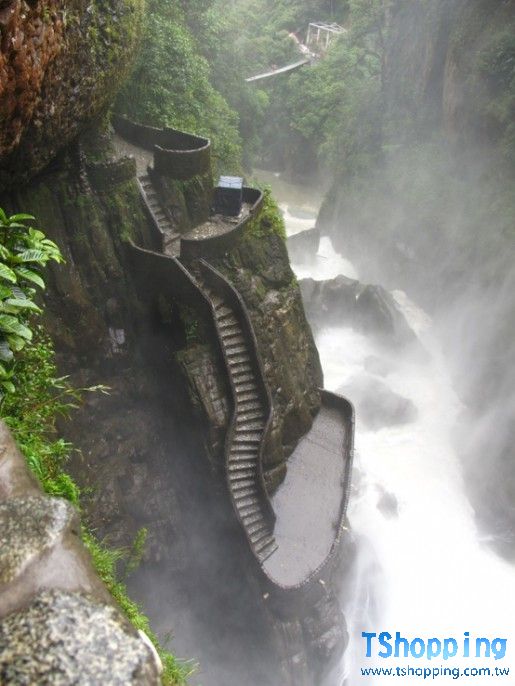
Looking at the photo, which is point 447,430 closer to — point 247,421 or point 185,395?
point 247,421

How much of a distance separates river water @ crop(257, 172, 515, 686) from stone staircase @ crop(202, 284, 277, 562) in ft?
17.2

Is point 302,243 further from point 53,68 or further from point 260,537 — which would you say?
point 53,68

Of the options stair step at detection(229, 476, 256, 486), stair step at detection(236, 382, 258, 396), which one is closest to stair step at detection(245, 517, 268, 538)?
stair step at detection(229, 476, 256, 486)

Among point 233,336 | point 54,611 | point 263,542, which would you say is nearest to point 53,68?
point 233,336

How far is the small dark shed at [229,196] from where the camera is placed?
554 inches

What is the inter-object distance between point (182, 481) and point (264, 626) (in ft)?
13.9

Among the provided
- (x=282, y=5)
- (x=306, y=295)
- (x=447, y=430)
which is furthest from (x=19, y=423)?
(x=282, y=5)

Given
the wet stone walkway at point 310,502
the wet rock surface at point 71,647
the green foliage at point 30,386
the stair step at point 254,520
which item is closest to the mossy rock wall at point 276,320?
the wet stone walkway at point 310,502

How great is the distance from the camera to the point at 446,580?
670 inches

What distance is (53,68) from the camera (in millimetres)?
8391

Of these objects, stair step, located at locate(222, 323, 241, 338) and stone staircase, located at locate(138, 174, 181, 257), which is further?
stone staircase, located at locate(138, 174, 181, 257)

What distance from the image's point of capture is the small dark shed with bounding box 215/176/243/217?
46.1 feet

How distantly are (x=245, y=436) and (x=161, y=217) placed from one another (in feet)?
20.8

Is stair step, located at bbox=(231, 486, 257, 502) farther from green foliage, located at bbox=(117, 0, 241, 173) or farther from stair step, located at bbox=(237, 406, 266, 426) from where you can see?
green foliage, located at bbox=(117, 0, 241, 173)
